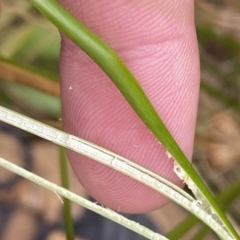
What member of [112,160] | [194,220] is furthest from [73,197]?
[194,220]

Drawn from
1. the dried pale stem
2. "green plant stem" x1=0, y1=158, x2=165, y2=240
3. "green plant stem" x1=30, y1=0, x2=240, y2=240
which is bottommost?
"green plant stem" x1=0, y1=158, x2=165, y2=240

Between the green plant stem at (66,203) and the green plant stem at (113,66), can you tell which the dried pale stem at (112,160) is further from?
the green plant stem at (66,203)

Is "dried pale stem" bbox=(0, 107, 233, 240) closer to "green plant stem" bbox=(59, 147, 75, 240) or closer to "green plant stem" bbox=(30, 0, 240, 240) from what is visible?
"green plant stem" bbox=(30, 0, 240, 240)

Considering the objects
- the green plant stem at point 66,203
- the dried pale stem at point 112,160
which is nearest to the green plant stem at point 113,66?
the dried pale stem at point 112,160

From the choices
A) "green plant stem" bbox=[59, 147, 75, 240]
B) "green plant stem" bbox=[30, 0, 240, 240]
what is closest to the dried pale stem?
"green plant stem" bbox=[30, 0, 240, 240]

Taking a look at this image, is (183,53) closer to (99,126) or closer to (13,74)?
(99,126)

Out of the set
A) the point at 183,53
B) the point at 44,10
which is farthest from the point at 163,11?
the point at 44,10
